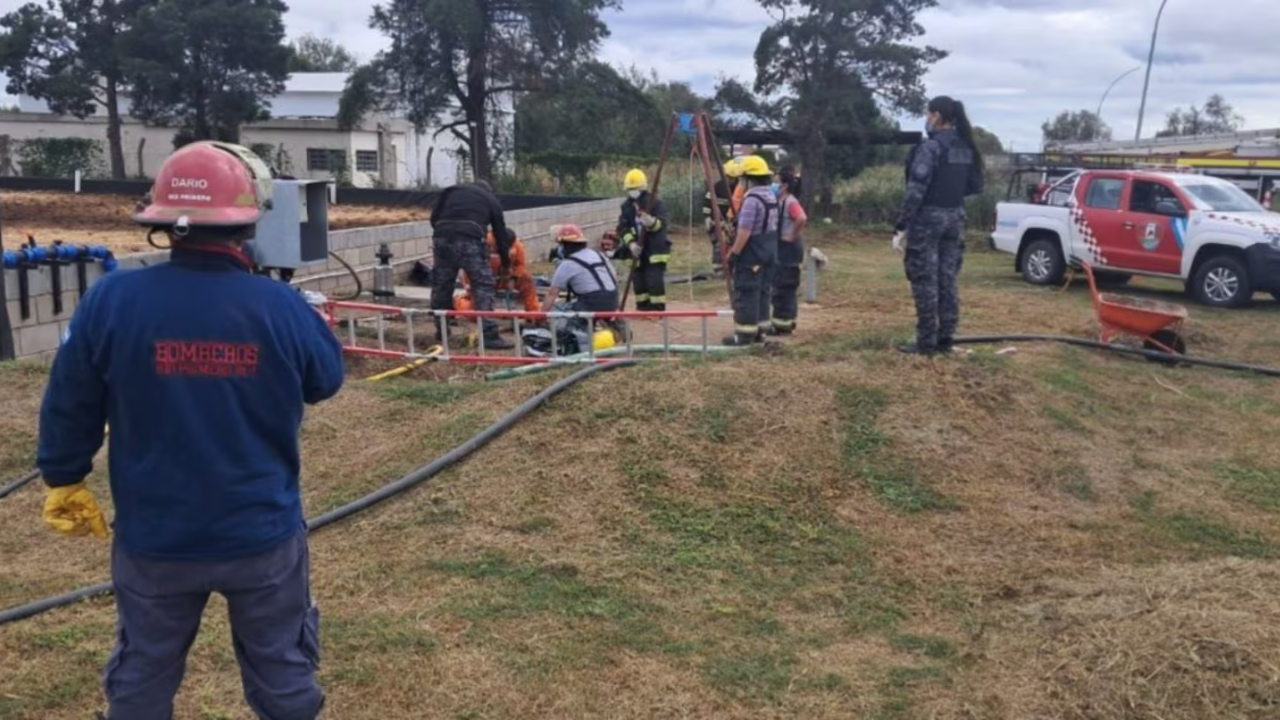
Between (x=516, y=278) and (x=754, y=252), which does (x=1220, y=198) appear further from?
Result: (x=516, y=278)

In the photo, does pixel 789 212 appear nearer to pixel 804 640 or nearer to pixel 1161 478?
pixel 1161 478

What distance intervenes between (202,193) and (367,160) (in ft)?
119

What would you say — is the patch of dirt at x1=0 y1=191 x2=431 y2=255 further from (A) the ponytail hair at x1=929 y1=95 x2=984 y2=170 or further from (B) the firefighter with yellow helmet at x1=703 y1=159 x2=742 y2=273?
(A) the ponytail hair at x1=929 y1=95 x2=984 y2=170

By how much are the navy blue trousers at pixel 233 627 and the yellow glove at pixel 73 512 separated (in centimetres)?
22

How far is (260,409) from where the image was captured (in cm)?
272

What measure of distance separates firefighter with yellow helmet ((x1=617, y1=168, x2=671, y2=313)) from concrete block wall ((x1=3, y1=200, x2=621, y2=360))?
3.49 metres

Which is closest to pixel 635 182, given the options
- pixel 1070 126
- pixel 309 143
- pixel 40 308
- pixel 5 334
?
pixel 40 308

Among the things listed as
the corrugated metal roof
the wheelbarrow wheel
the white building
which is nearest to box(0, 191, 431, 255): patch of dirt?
the white building

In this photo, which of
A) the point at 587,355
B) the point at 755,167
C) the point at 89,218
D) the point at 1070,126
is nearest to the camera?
the point at 587,355

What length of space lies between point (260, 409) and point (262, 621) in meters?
0.54

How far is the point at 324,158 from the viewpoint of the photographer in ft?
121

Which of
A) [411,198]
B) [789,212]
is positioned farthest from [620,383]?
[411,198]

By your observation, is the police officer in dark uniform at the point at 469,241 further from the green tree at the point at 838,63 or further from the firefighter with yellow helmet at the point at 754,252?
the green tree at the point at 838,63

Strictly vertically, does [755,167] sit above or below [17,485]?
above
